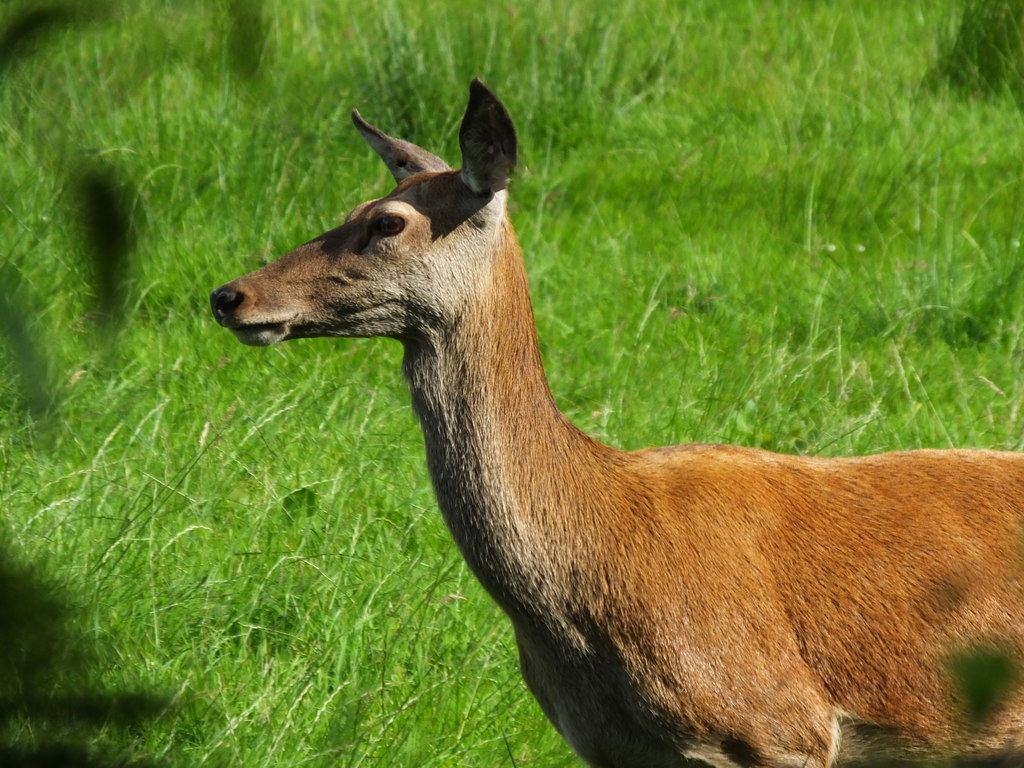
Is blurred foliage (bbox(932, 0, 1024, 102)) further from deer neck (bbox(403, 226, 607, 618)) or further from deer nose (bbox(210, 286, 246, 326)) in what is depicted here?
deer nose (bbox(210, 286, 246, 326))

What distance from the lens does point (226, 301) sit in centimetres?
323

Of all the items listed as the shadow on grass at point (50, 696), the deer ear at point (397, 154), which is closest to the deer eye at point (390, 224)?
the deer ear at point (397, 154)

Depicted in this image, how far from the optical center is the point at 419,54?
7988mm

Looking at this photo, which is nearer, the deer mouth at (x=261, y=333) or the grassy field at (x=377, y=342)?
the grassy field at (x=377, y=342)

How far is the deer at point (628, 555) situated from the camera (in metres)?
3.20

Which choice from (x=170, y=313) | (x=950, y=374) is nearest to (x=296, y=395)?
(x=170, y=313)

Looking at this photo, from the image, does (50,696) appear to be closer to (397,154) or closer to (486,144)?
(486,144)

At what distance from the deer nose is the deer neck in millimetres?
400

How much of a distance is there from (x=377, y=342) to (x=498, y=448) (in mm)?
2971

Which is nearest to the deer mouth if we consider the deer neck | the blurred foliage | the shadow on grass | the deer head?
the deer head

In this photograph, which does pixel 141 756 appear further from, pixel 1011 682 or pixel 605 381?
pixel 605 381

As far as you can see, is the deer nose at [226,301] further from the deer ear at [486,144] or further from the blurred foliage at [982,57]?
the blurred foliage at [982,57]

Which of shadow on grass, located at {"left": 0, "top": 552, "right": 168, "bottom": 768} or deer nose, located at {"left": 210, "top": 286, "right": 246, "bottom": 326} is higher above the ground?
shadow on grass, located at {"left": 0, "top": 552, "right": 168, "bottom": 768}

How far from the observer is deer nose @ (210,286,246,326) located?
323 cm
